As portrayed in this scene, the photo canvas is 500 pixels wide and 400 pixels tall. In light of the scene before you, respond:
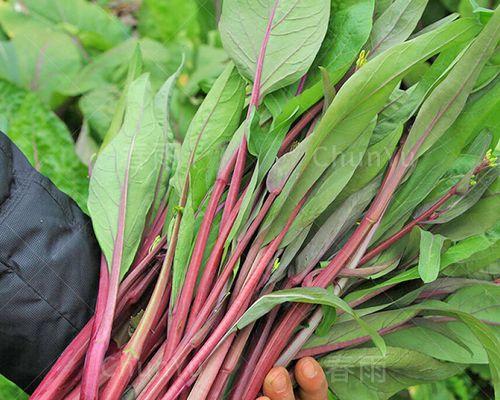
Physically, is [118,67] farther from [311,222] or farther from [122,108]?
[311,222]

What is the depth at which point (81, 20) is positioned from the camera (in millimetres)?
1164

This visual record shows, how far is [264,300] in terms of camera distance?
0.51 metres

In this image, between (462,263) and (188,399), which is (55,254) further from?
(462,263)

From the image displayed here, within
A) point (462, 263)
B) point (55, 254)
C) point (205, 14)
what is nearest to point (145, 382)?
point (55, 254)

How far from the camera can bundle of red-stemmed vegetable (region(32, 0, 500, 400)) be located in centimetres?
53

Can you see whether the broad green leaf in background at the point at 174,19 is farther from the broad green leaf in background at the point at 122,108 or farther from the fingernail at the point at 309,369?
the fingernail at the point at 309,369

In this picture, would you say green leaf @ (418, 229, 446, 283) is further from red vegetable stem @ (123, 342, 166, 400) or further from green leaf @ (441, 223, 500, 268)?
red vegetable stem @ (123, 342, 166, 400)

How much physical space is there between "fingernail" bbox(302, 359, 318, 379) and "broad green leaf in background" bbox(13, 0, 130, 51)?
2.47 ft

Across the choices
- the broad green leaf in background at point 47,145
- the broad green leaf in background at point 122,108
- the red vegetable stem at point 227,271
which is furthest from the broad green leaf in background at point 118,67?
the red vegetable stem at point 227,271

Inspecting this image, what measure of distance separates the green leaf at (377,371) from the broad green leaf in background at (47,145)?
38 centimetres

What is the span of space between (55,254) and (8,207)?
6cm

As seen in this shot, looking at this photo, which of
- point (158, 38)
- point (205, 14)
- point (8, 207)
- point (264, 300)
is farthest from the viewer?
point (158, 38)

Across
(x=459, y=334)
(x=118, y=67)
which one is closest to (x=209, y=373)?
(x=459, y=334)

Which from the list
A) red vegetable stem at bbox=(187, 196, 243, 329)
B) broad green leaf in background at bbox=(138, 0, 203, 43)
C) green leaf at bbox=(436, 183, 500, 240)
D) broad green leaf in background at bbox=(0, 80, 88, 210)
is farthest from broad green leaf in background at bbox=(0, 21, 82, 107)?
green leaf at bbox=(436, 183, 500, 240)
